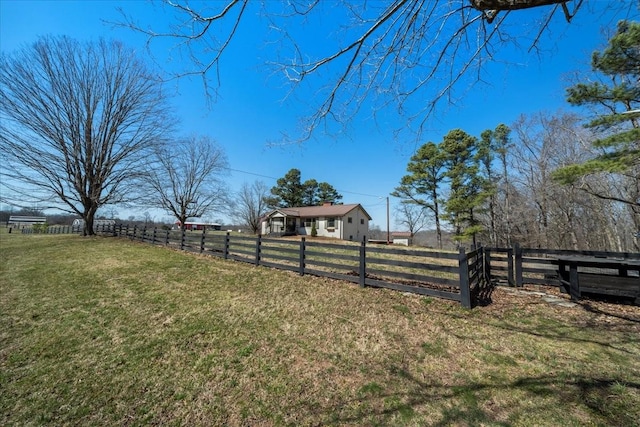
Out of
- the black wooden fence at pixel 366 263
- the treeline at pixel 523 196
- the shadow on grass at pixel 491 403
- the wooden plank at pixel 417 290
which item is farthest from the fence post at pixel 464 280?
the treeline at pixel 523 196

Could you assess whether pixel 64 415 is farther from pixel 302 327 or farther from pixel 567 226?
pixel 567 226

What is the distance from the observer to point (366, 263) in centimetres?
596

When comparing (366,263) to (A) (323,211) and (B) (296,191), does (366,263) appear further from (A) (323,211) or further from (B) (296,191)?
(B) (296,191)

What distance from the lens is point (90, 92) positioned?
1452cm

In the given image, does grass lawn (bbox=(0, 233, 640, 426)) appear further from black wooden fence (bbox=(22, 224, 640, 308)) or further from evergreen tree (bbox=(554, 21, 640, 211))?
evergreen tree (bbox=(554, 21, 640, 211))

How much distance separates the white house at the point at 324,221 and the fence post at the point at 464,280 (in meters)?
20.5

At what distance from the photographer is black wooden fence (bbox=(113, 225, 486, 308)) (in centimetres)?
489

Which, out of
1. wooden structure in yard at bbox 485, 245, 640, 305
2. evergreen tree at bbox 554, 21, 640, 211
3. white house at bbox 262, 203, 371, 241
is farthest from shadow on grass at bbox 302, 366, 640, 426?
white house at bbox 262, 203, 371, 241

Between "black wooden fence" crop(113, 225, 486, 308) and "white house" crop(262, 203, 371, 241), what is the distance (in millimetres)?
15644

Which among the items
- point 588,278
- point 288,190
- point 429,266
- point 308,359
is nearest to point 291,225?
point 288,190

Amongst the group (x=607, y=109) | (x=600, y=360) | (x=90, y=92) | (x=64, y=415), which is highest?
(x=90, y=92)

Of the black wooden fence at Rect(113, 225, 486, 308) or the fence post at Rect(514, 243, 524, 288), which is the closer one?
the black wooden fence at Rect(113, 225, 486, 308)

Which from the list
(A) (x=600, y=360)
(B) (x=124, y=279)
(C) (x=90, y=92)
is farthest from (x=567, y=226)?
(C) (x=90, y=92)

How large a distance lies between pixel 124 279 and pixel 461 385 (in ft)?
25.6
